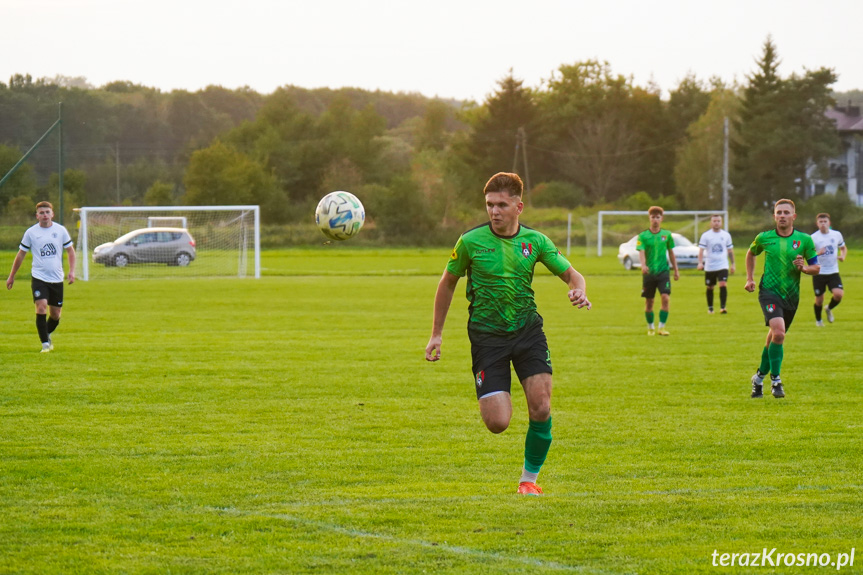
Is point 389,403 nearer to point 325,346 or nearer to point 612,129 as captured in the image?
point 325,346

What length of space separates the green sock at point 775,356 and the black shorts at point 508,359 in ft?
16.5

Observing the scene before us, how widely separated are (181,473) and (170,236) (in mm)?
30230

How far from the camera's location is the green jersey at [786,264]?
10.5m

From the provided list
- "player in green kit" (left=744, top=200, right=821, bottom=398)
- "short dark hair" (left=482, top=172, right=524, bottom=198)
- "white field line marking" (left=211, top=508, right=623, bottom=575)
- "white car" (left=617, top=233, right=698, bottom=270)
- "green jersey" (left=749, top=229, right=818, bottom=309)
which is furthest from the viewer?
"white car" (left=617, top=233, right=698, bottom=270)

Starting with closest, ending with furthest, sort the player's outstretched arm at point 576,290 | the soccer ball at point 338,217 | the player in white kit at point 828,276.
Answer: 1. the player's outstretched arm at point 576,290
2. the soccer ball at point 338,217
3. the player in white kit at point 828,276

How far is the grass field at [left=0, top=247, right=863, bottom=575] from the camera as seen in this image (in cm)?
511

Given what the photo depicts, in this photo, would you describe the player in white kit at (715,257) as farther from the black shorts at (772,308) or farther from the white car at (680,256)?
the white car at (680,256)

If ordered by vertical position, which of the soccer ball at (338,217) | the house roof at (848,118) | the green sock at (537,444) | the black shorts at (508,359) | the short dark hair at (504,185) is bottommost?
the green sock at (537,444)

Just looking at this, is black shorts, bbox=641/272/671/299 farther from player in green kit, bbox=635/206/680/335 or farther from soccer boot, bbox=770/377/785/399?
soccer boot, bbox=770/377/785/399

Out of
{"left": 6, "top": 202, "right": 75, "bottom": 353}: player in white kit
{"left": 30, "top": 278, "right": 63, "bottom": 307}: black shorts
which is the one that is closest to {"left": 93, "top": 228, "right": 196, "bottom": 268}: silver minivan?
{"left": 6, "top": 202, "right": 75, "bottom": 353}: player in white kit

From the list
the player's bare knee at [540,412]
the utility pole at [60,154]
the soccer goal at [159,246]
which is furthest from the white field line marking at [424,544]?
the soccer goal at [159,246]

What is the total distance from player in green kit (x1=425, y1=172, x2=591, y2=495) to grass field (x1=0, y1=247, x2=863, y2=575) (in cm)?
55

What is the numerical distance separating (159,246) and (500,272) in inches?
1211

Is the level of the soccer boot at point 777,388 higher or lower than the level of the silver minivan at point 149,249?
lower
